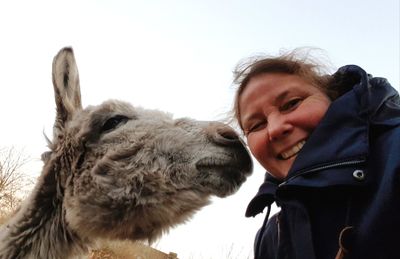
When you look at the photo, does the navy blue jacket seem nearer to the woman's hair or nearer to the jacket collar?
the jacket collar

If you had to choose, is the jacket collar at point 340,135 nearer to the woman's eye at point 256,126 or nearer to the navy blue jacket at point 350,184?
the navy blue jacket at point 350,184

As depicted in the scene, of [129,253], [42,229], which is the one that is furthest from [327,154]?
[129,253]

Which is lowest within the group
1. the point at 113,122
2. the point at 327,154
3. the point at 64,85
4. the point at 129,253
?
the point at 129,253

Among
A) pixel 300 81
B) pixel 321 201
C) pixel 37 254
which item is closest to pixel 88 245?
pixel 37 254

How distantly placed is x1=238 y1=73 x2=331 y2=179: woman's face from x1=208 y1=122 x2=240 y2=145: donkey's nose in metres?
0.12

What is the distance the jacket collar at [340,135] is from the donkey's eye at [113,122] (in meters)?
1.23

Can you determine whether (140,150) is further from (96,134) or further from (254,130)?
(254,130)

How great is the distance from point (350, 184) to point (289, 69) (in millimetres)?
911

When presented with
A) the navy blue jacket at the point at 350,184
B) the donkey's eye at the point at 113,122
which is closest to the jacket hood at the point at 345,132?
the navy blue jacket at the point at 350,184

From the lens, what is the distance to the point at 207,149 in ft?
7.91

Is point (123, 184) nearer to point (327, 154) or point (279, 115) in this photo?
point (279, 115)

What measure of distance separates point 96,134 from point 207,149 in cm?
77

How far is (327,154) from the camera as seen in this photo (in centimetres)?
195

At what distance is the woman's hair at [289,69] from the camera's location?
2.49 meters
